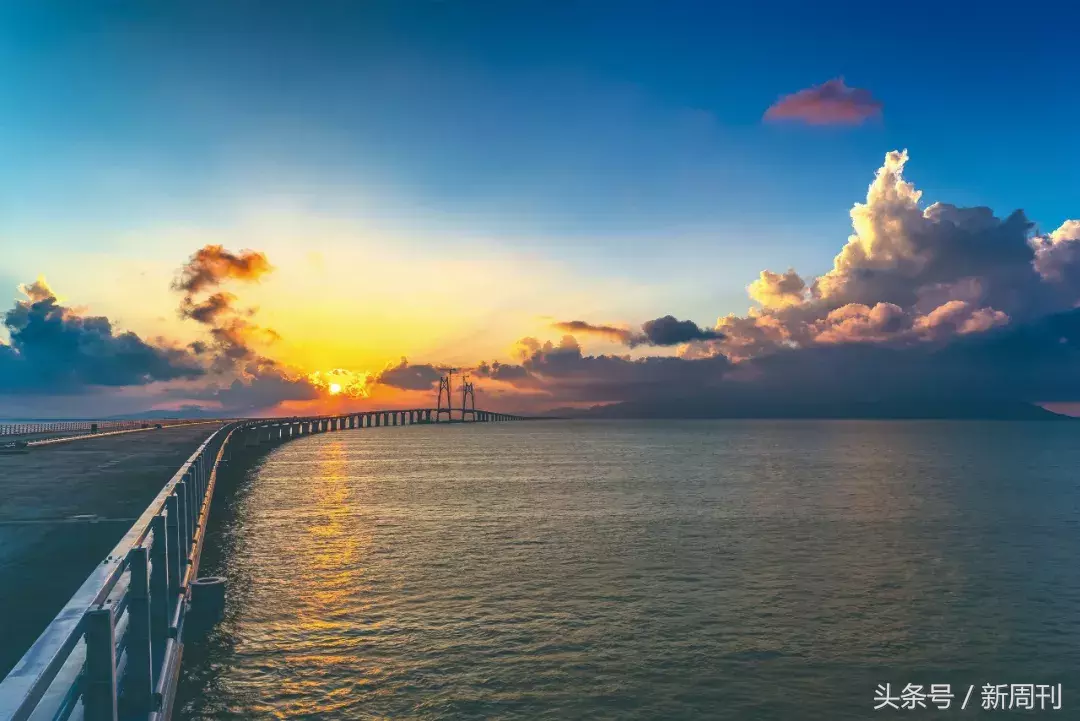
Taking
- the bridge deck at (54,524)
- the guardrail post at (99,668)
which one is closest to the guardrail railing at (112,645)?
the guardrail post at (99,668)

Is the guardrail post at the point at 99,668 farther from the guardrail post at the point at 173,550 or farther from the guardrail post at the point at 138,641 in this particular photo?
the guardrail post at the point at 173,550

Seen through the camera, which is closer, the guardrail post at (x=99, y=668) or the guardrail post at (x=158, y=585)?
the guardrail post at (x=99, y=668)

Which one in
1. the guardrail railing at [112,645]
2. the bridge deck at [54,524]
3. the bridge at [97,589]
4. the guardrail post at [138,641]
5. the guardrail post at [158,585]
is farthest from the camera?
the bridge deck at [54,524]

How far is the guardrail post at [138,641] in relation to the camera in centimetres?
871

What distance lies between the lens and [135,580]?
29.3 feet

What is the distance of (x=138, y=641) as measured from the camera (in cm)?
888

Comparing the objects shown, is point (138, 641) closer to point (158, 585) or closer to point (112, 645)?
point (112, 645)

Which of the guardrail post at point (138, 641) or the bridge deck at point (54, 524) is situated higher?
the guardrail post at point (138, 641)

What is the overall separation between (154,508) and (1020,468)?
355 feet

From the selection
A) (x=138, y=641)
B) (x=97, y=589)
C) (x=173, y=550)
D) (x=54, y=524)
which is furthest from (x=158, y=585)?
(x=54, y=524)

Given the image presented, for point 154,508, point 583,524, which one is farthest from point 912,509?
point 154,508

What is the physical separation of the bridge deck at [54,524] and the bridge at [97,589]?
0.14 ft

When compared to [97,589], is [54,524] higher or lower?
lower

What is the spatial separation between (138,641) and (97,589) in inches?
104
